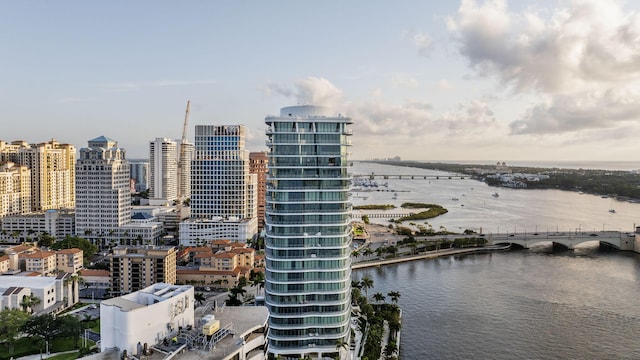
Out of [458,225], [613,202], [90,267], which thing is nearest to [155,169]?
[90,267]

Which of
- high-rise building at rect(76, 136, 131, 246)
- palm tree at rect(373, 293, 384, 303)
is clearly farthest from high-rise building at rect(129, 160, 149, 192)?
palm tree at rect(373, 293, 384, 303)

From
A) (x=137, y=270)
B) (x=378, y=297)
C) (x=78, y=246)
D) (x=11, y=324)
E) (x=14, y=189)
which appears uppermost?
(x=14, y=189)

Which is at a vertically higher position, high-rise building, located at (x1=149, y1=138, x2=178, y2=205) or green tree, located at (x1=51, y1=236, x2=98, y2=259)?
high-rise building, located at (x1=149, y1=138, x2=178, y2=205)

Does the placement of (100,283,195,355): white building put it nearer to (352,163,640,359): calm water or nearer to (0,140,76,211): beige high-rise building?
(352,163,640,359): calm water

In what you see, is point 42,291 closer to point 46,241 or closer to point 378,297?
point 378,297

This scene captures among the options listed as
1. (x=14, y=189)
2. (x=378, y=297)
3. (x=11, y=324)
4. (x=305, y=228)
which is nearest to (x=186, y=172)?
(x=14, y=189)

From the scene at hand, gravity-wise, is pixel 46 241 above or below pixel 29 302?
above

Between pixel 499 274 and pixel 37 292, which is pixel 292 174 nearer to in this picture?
pixel 37 292
